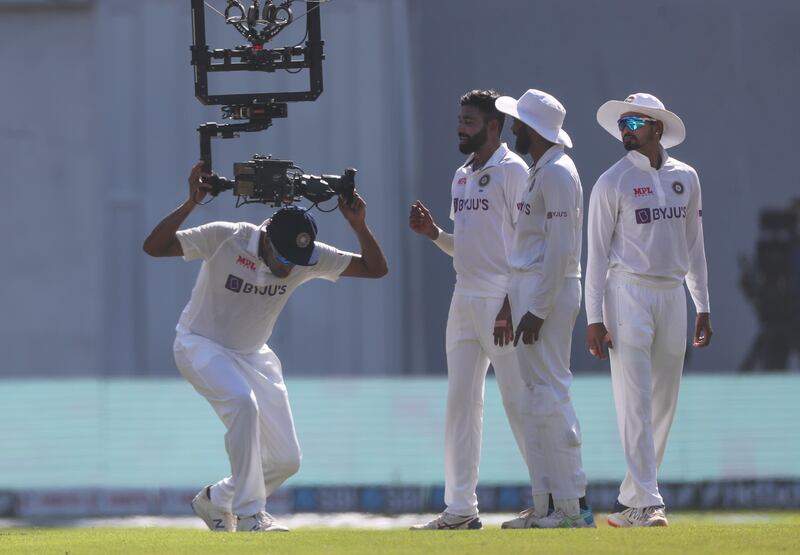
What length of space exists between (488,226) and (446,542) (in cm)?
156

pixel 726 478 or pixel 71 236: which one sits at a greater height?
pixel 71 236

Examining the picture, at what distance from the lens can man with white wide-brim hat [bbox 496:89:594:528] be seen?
7.59 meters

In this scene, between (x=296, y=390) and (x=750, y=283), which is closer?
(x=296, y=390)

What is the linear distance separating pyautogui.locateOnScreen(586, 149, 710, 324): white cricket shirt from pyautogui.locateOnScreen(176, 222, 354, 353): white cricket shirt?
1169mm

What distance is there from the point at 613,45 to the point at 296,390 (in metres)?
5.14

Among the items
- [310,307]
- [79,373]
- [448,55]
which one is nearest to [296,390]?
[310,307]

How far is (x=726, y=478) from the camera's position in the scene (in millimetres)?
11898

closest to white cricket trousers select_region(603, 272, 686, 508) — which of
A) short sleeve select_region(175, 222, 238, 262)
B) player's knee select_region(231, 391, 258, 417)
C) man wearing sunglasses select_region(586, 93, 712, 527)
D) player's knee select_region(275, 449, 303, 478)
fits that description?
man wearing sunglasses select_region(586, 93, 712, 527)

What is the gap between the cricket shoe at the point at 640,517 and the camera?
790 centimetres

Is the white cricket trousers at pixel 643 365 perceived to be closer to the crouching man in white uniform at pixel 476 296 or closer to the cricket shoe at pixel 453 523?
the crouching man in white uniform at pixel 476 296

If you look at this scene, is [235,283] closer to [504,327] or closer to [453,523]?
[504,327]

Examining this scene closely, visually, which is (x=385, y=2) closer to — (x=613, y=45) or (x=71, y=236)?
(x=613, y=45)

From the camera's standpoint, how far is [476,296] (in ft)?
26.5

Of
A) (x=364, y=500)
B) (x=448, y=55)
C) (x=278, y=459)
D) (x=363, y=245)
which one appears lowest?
(x=364, y=500)
